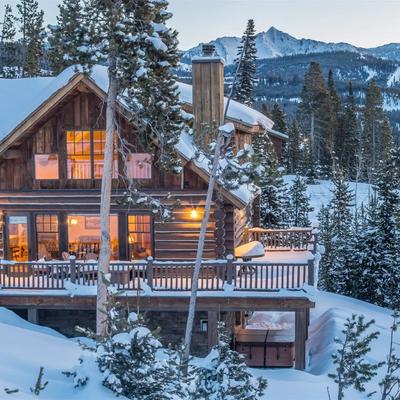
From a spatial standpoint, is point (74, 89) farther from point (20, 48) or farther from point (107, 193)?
point (20, 48)

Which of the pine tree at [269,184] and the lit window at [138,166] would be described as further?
the lit window at [138,166]

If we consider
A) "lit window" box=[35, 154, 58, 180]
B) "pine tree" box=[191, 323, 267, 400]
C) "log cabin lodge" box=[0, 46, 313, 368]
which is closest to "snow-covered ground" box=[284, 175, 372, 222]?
"log cabin lodge" box=[0, 46, 313, 368]

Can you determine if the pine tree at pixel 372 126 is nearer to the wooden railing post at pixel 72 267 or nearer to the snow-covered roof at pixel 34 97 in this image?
the snow-covered roof at pixel 34 97

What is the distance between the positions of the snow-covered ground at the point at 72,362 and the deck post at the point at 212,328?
1511mm

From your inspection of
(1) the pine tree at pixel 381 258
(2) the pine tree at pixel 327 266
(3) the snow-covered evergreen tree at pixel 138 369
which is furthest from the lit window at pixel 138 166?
(2) the pine tree at pixel 327 266

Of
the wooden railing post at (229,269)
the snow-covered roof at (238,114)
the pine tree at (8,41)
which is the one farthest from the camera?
the pine tree at (8,41)

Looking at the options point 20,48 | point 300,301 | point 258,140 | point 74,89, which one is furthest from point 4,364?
point 20,48

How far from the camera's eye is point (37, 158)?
20453mm

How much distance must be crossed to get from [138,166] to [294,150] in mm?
54251

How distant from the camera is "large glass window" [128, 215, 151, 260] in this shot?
20.4 m

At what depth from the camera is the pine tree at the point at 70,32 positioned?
15.3 meters

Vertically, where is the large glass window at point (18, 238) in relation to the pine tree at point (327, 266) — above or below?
above

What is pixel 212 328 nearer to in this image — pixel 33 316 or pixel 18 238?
pixel 33 316

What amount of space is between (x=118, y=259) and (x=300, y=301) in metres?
6.09
